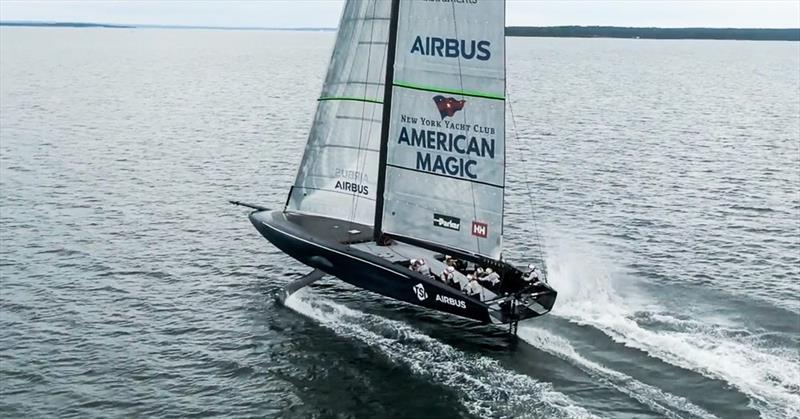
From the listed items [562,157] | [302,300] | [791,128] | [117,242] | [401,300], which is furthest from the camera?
[791,128]

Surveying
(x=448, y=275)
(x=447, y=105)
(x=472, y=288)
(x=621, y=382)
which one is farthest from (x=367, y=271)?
(x=621, y=382)

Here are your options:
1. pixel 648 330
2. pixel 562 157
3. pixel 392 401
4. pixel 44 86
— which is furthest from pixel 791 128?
pixel 44 86

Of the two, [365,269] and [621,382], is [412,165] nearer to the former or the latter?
[365,269]

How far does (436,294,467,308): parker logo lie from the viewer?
35562mm

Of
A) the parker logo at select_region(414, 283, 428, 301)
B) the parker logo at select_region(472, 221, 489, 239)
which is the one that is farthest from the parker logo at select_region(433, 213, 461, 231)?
the parker logo at select_region(414, 283, 428, 301)

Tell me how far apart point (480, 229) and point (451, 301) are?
4.04 metres

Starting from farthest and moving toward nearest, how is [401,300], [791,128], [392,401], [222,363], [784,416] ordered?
1. [791,128]
2. [401,300]
3. [222,363]
4. [392,401]
5. [784,416]

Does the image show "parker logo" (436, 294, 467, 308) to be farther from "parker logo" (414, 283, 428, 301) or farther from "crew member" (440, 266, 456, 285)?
"crew member" (440, 266, 456, 285)

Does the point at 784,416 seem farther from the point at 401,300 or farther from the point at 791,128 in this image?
the point at 791,128

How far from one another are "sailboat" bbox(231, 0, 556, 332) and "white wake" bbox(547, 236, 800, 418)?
3.28 meters

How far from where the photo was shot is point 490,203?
3766 cm

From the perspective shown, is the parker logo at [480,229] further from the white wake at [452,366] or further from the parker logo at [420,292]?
the white wake at [452,366]

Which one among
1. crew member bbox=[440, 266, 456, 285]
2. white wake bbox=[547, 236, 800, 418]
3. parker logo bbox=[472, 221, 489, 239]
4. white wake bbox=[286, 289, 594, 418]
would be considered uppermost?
parker logo bbox=[472, 221, 489, 239]

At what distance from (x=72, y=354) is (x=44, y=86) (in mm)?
123305
